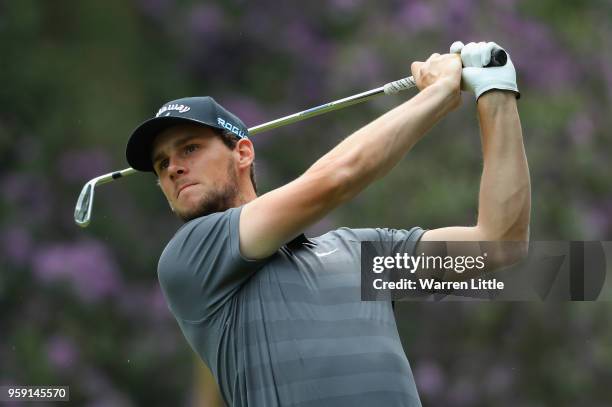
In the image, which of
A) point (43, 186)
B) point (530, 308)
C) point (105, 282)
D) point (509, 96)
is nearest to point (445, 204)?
point (530, 308)

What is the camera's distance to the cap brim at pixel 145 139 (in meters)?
4.13

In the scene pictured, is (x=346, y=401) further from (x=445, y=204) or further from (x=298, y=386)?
(x=445, y=204)

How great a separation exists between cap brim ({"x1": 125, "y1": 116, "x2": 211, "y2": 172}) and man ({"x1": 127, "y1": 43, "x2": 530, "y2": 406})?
12mm

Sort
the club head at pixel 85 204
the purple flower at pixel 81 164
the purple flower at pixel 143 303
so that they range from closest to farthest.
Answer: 1. the club head at pixel 85 204
2. the purple flower at pixel 143 303
3. the purple flower at pixel 81 164

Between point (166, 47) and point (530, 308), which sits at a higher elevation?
point (166, 47)

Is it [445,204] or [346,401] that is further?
[445,204]

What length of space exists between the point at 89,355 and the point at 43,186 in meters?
1.92

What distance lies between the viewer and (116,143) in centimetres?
1255

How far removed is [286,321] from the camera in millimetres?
3688

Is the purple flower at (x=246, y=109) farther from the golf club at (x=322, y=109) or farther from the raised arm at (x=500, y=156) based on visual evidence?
the raised arm at (x=500, y=156)

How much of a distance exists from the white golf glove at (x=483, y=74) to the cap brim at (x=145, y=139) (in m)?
0.88

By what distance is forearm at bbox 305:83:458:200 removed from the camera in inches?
143

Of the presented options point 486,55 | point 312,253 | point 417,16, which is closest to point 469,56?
point 486,55

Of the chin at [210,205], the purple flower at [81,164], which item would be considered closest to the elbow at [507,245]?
the chin at [210,205]
